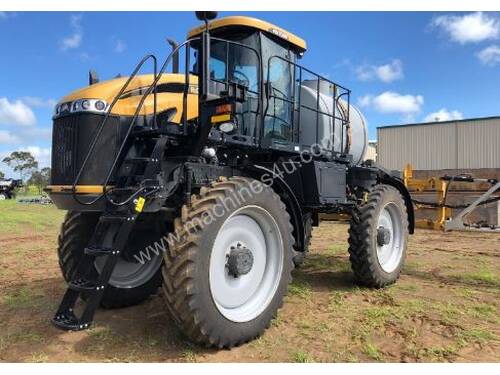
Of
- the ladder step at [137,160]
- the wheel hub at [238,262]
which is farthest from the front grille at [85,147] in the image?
the wheel hub at [238,262]

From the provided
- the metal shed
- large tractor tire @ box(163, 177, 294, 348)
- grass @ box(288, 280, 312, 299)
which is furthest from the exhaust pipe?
the metal shed

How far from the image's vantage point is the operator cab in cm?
578

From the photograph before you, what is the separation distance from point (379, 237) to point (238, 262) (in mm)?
3161

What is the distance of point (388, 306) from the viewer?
19.2 feet

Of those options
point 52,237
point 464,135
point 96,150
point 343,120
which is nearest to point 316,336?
point 96,150

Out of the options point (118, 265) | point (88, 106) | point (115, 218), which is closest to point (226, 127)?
point (88, 106)

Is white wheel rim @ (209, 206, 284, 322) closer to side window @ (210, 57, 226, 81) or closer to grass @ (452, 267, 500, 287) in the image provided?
side window @ (210, 57, 226, 81)

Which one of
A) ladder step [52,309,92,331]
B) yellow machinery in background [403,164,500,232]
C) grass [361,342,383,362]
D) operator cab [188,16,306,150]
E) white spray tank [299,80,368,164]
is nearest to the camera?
ladder step [52,309,92,331]

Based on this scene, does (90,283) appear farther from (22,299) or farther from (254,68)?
(254,68)

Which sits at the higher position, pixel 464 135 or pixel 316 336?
pixel 464 135

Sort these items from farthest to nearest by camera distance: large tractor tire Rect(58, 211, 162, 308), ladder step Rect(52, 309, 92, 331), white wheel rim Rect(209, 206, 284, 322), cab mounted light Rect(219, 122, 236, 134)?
large tractor tire Rect(58, 211, 162, 308) < cab mounted light Rect(219, 122, 236, 134) < white wheel rim Rect(209, 206, 284, 322) < ladder step Rect(52, 309, 92, 331)

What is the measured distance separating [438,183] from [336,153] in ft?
10.5

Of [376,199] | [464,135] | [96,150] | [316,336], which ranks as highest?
[464,135]

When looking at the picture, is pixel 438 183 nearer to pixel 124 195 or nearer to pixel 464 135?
pixel 124 195
